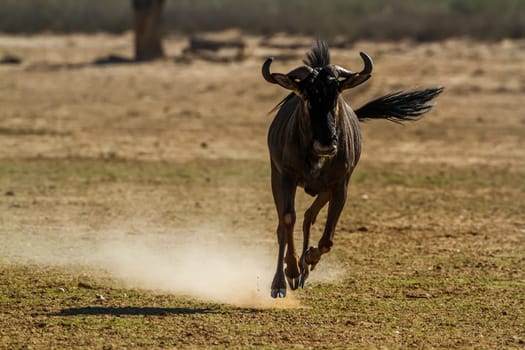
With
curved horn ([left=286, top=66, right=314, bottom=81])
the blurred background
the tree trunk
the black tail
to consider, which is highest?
the blurred background

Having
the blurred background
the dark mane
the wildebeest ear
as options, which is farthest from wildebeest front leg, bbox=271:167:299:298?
the blurred background

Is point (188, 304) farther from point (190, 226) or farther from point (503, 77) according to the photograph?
point (503, 77)

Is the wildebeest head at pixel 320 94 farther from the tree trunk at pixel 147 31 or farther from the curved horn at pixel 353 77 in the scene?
the tree trunk at pixel 147 31

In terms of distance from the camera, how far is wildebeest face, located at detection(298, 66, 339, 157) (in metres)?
8.41

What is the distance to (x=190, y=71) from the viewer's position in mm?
28750

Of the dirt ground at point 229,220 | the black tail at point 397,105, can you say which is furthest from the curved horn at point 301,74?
the black tail at point 397,105

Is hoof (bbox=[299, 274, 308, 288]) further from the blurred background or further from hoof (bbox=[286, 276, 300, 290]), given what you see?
the blurred background

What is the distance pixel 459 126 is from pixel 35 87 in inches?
384

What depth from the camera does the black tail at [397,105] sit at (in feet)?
36.5

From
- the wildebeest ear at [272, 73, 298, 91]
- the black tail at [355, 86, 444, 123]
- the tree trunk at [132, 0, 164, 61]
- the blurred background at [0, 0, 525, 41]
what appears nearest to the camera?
the wildebeest ear at [272, 73, 298, 91]

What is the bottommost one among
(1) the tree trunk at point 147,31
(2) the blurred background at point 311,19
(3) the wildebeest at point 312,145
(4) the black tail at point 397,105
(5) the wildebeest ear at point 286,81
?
(3) the wildebeest at point 312,145

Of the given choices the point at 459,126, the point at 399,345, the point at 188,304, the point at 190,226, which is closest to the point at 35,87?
the point at 459,126

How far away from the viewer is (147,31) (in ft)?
104

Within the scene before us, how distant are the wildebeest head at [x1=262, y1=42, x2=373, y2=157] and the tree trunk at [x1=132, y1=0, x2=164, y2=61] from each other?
22.7 metres
